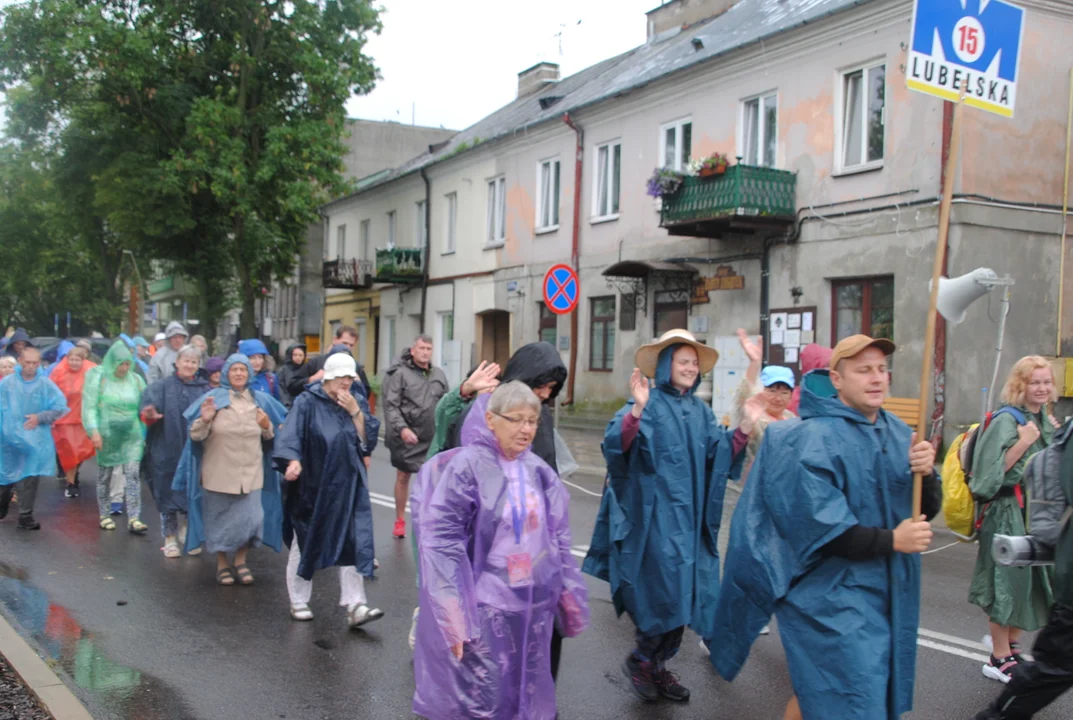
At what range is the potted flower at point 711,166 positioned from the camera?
16734 millimetres

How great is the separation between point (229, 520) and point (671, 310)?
541 inches

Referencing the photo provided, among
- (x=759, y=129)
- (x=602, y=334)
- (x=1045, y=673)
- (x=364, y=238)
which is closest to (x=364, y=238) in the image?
(x=364, y=238)

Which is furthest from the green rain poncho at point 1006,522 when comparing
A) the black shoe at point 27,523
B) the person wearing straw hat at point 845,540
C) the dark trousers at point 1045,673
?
the black shoe at point 27,523

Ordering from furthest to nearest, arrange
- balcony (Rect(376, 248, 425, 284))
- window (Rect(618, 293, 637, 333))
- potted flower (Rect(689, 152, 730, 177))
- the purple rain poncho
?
balcony (Rect(376, 248, 425, 284)) < window (Rect(618, 293, 637, 333)) < potted flower (Rect(689, 152, 730, 177)) < the purple rain poncho

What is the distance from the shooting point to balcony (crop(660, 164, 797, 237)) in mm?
16609

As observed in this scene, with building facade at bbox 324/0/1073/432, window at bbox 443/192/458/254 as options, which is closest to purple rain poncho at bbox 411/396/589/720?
building facade at bbox 324/0/1073/432

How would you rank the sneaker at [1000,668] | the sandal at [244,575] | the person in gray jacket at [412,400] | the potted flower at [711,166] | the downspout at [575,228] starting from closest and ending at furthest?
the sneaker at [1000,668]
the sandal at [244,575]
the person in gray jacket at [412,400]
the potted flower at [711,166]
the downspout at [575,228]

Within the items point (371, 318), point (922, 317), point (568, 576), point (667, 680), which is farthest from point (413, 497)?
point (371, 318)

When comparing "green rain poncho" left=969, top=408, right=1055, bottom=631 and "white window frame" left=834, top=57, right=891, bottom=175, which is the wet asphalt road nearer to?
"green rain poncho" left=969, top=408, right=1055, bottom=631

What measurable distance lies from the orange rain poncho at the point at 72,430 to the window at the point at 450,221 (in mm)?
18458

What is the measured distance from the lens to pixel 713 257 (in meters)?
18.9

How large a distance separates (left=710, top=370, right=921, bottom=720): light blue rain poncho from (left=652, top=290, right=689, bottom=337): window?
16152mm

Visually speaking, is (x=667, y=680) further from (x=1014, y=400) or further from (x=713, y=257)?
(x=713, y=257)

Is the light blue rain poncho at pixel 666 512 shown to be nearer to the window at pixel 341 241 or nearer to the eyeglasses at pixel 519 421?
the eyeglasses at pixel 519 421
